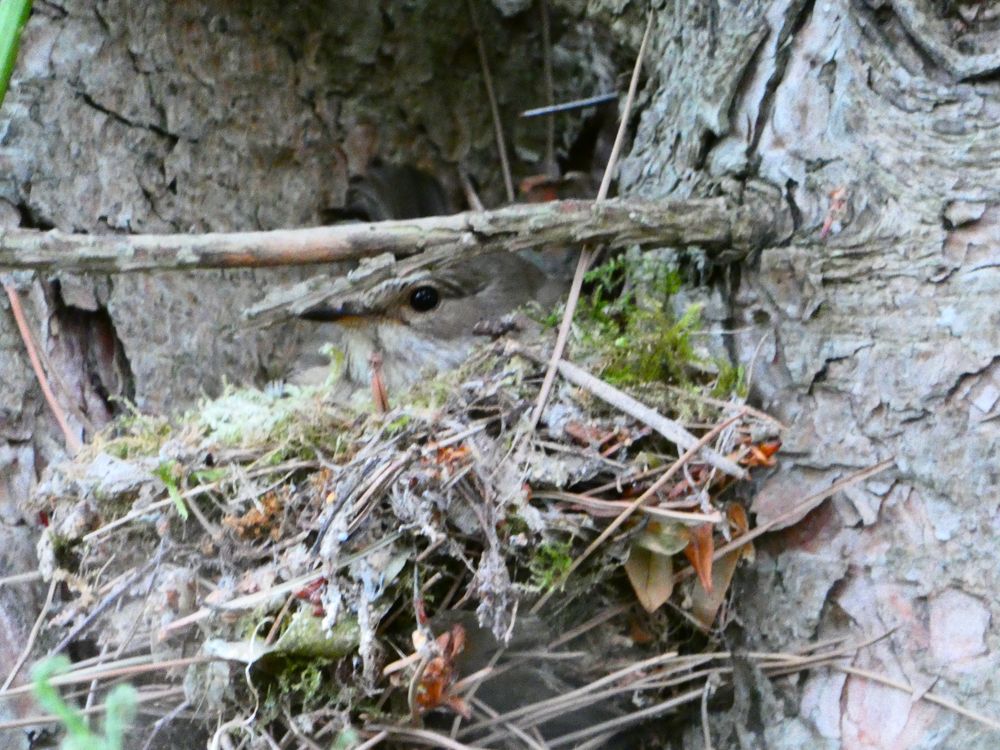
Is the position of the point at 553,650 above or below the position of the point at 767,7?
below

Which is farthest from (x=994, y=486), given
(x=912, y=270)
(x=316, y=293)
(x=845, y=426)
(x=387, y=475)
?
(x=316, y=293)

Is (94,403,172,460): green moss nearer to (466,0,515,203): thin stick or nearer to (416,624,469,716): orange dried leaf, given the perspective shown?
(416,624,469,716): orange dried leaf

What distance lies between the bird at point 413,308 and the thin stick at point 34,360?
0.60m

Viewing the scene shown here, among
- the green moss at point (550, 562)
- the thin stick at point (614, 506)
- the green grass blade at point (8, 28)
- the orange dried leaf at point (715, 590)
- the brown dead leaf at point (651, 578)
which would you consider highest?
the green grass blade at point (8, 28)

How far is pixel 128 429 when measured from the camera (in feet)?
8.13

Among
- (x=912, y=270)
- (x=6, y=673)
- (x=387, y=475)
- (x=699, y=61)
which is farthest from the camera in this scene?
(x=699, y=61)

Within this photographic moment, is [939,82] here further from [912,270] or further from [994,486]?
[994,486]

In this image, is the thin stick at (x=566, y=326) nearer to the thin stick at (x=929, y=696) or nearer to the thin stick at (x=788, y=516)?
the thin stick at (x=788, y=516)

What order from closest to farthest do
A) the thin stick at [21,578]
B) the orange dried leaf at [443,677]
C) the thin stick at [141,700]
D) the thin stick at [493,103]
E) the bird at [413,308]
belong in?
the orange dried leaf at [443,677] < the thin stick at [141,700] < the thin stick at [21,578] < the bird at [413,308] < the thin stick at [493,103]

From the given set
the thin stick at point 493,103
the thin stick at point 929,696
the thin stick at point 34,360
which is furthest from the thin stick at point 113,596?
the thin stick at point 493,103

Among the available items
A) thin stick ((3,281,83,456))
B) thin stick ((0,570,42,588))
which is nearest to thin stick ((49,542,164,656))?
thin stick ((0,570,42,588))

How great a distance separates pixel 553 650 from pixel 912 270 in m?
0.98

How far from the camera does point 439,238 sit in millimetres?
2021

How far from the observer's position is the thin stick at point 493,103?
332 centimetres
